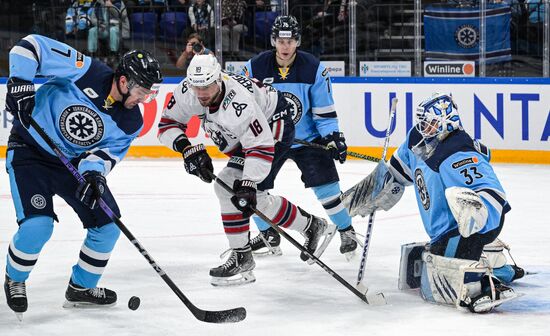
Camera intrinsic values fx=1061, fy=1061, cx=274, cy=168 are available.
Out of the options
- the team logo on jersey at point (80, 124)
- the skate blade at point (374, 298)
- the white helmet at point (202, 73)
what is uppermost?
the white helmet at point (202, 73)

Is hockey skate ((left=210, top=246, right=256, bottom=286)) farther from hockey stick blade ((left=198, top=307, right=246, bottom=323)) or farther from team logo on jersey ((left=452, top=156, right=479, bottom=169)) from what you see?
team logo on jersey ((left=452, top=156, right=479, bottom=169))

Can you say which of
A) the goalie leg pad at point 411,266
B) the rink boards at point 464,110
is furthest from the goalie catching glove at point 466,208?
the rink boards at point 464,110

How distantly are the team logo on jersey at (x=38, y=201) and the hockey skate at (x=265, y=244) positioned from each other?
1.49 meters

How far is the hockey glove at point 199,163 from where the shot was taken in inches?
172

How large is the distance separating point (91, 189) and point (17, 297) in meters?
0.49

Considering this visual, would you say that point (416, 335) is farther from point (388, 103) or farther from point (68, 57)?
point (388, 103)

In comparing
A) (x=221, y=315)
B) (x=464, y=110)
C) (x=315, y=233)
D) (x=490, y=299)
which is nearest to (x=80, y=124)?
(x=221, y=315)

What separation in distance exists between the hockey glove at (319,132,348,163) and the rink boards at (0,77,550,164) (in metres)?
2.84

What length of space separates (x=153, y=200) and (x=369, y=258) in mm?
2116

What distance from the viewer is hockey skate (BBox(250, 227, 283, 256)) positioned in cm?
515

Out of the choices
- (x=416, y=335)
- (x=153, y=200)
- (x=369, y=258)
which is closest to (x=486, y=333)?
(x=416, y=335)

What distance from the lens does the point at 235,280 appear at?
14.9 ft

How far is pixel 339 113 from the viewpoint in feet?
27.6

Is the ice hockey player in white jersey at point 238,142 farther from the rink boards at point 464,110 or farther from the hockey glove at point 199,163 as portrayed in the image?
the rink boards at point 464,110
